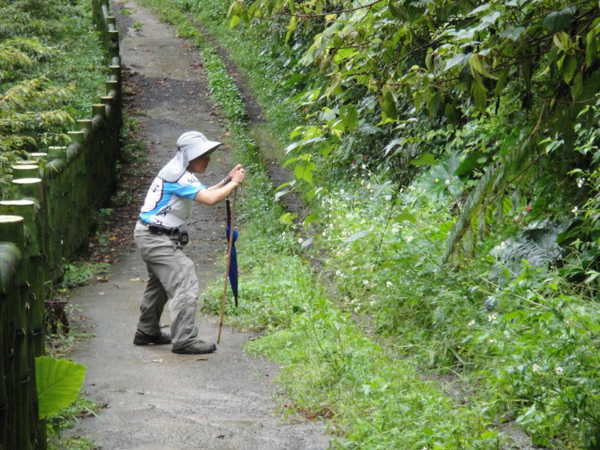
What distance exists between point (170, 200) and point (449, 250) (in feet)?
10.3

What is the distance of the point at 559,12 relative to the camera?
10.7ft

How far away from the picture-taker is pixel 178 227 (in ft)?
23.5

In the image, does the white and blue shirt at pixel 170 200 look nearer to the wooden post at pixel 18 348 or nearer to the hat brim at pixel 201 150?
the hat brim at pixel 201 150

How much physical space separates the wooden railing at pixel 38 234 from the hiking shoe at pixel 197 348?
1.38m

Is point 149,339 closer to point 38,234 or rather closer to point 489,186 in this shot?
point 38,234

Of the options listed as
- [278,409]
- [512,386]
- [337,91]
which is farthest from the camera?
[278,409]

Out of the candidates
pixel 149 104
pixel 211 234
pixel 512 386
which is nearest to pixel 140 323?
pixel 512 386

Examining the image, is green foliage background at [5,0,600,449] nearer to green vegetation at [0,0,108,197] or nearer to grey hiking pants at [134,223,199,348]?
green vegetation at [0,0,108,197]

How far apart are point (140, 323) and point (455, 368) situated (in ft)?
9.88

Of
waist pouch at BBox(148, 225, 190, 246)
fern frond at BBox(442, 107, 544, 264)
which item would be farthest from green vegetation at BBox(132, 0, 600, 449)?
waist pouch at BBox(148, 225, 190, 246)

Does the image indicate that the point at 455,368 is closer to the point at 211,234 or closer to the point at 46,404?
the point at 46,404

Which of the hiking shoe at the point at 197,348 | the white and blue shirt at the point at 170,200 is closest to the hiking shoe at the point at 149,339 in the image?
the hiking shoe at the point at 197,348

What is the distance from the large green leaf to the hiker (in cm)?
293

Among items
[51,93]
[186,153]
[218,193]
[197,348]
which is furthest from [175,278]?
[51,93]
